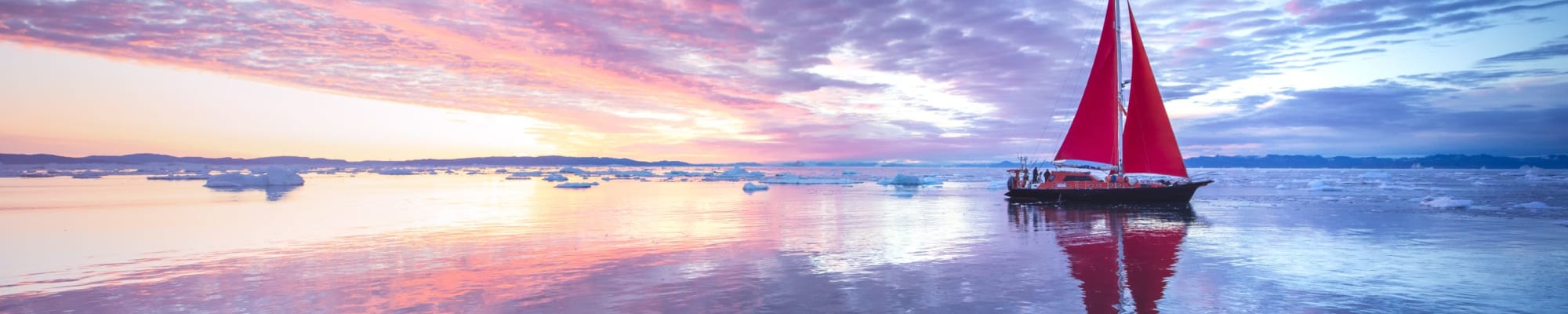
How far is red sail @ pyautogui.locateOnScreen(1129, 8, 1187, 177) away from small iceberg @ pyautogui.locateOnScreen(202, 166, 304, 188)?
4489 cm

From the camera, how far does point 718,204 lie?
2697 centimetres

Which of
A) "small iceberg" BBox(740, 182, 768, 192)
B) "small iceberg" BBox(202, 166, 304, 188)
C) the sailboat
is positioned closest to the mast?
the sailboat

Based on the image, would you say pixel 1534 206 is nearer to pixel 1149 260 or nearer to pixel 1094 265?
pixel 1149 260

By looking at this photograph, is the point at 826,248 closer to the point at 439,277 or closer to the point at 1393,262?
the point at 439,277

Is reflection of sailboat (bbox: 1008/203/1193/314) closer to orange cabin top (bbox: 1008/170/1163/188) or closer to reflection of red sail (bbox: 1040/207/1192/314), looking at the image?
reflection of red sail (bbox: 1040/207/1192/314)

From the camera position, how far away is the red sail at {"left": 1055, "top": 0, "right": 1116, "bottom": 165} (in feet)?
96.0

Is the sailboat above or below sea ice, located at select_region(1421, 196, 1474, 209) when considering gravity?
above

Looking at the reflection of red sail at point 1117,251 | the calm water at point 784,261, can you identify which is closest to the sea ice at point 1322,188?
the calm water at point 784,261

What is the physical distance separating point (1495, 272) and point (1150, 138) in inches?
683

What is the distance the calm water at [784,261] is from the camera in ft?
28.2

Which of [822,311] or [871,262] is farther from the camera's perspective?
[871,262]

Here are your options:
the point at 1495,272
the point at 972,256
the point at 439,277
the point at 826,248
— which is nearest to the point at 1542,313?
the point at 1495,272

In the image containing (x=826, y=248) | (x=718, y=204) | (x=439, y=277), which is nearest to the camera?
(x=439, y=277)

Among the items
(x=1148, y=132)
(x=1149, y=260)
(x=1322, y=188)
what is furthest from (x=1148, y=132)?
(x=1322, y=188)
